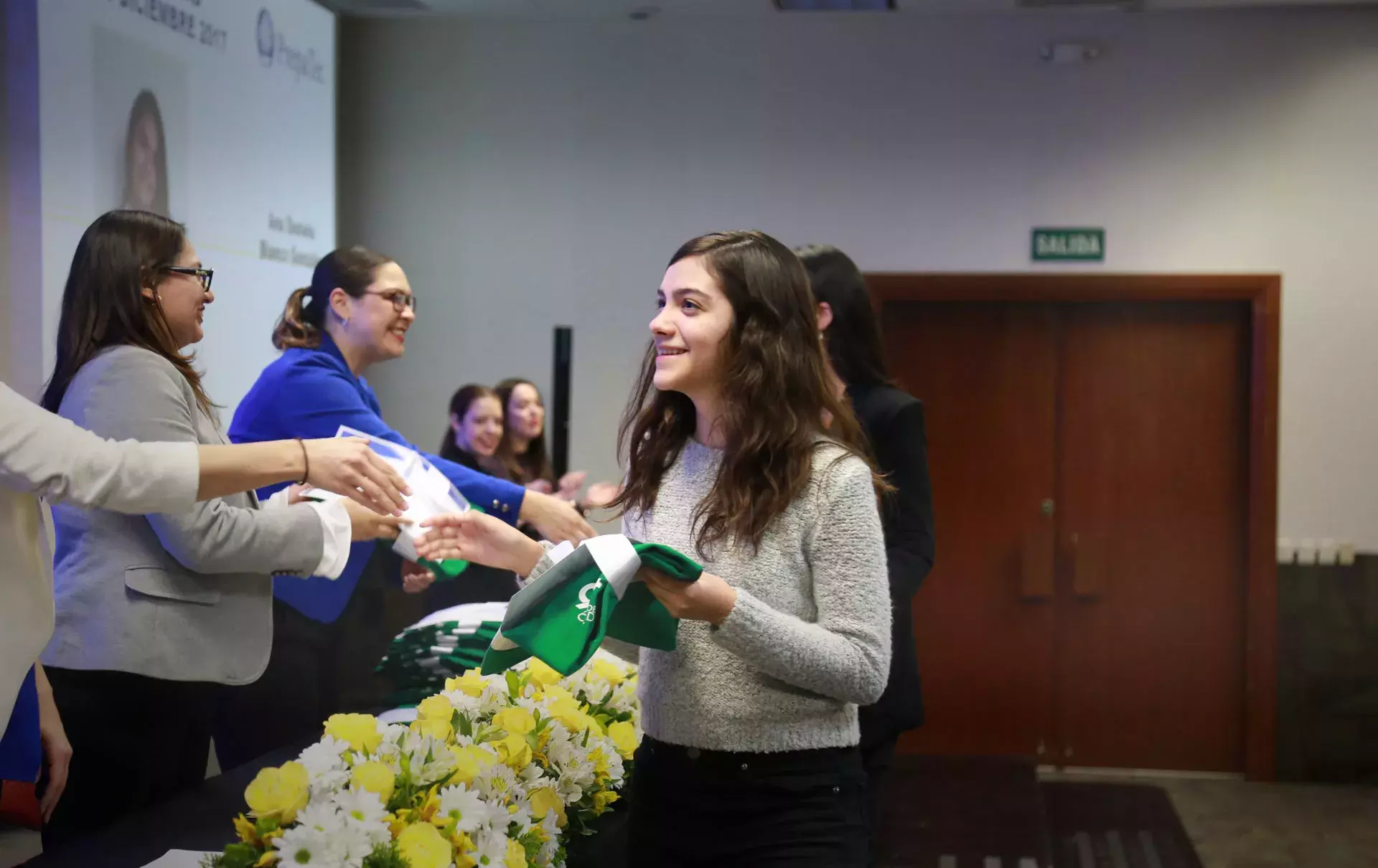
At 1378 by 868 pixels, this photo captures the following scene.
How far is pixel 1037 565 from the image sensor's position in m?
5.36

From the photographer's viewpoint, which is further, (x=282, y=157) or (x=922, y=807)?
(x=922, y=807)

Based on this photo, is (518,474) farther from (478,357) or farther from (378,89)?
(378,89)

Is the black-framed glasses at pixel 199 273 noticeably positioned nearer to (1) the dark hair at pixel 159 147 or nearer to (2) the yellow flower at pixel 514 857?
(1) the dark hair at pixel 159 147

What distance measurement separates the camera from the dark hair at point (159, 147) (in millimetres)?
2061

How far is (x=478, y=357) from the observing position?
5.20m

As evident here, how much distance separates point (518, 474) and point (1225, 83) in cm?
317

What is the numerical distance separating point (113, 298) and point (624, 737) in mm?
910

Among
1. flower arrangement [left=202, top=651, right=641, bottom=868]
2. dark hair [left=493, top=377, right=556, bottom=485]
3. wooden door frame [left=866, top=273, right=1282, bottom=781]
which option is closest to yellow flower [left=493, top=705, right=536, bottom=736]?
flower arrangement [left=202, top=651, right=641, bottom=868]

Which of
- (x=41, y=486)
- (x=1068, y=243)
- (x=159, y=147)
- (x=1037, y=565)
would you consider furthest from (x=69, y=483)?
(x=1037, y=565)

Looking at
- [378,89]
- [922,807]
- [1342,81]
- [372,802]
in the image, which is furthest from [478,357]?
[372,802]

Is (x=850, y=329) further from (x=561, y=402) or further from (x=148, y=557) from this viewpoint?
(x=561, y=402)

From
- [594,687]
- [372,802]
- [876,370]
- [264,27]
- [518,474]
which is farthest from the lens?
[518,474]

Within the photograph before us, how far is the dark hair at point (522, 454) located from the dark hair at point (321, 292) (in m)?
2.29

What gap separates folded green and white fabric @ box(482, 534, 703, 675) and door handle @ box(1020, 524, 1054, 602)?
423cm
